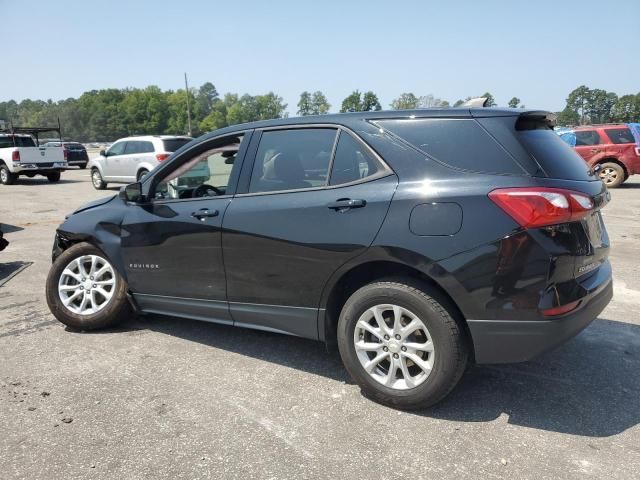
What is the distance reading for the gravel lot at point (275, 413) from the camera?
2520 mm

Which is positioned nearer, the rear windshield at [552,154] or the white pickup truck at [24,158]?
the rear windshield at [552,154]

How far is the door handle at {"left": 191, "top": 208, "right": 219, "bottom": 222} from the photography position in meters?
3.62

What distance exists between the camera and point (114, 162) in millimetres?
A: 16875

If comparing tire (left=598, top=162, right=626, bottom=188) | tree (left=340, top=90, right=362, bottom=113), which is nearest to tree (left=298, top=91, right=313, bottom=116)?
tree (left=340, top=90, right=362, bottom=113)

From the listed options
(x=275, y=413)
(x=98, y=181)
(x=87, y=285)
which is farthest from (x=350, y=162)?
(x=98, y=181)

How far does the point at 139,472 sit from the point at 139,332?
2038 mm

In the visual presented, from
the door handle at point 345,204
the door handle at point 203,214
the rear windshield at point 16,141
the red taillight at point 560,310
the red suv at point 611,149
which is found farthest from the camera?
the rear windshield at point 16,141

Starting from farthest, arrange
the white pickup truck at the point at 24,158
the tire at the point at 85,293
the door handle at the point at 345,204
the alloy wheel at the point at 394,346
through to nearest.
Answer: the white pickup truck at the point at 24,158
the tire at the point at 85,293
the door handle at the point at 345,204
the alloy wheel at the point at 394,346

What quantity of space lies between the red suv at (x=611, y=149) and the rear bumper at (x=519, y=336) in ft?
44.3

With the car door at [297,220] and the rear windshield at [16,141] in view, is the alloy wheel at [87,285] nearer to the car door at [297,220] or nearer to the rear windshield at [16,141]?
the car door at [297,220]

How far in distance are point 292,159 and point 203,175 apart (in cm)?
90

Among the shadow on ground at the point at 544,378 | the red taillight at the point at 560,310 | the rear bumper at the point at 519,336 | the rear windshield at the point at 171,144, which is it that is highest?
the rear windshield at the point at 171,144

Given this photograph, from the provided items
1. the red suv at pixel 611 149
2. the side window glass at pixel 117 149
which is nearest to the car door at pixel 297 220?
the red suv at pixel 611 149

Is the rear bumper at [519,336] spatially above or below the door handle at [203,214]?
below
